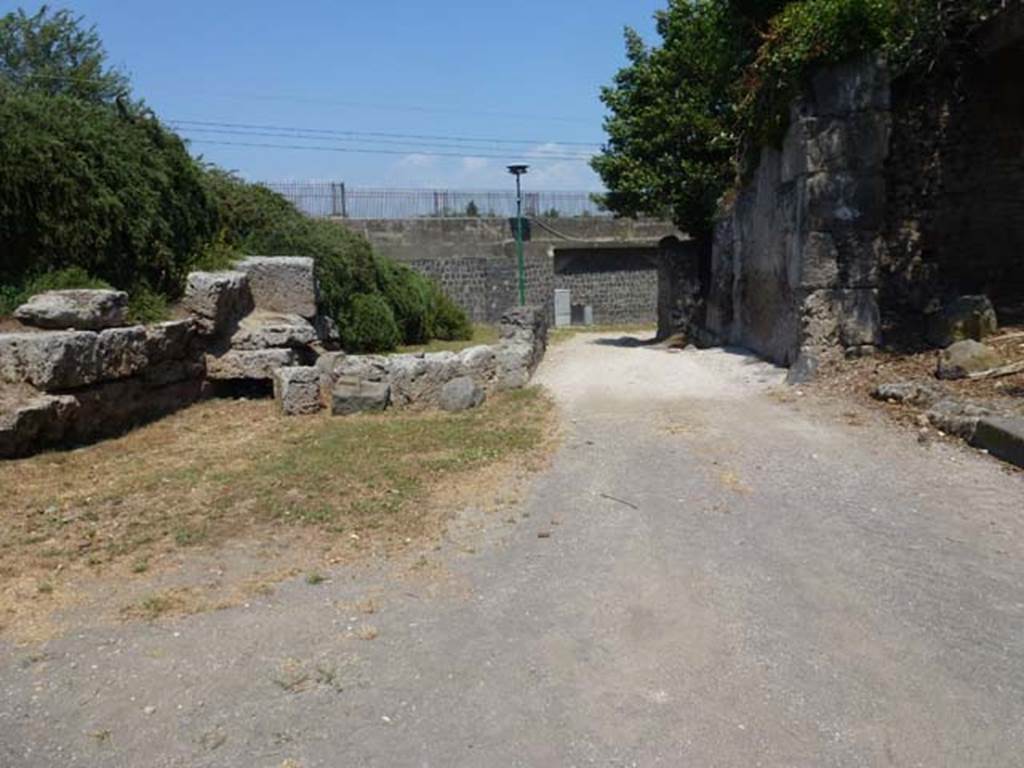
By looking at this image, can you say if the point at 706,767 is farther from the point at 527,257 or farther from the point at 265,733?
the point at 527,257

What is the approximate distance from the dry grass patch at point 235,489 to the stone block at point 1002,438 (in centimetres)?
330

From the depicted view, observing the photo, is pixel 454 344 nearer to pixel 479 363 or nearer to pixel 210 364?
pixel 479 363

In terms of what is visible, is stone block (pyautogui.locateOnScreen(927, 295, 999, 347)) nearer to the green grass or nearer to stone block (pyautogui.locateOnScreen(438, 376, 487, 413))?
stone block (pyautogui.locateOnScreen(438, 376, 487, 413))

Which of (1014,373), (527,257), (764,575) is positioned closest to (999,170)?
(1014,373)

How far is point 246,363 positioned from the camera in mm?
10406

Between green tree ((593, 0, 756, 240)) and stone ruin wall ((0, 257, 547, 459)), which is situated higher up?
green tree ((593, 0, 756, 240))

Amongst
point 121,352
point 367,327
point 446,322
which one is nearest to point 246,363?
point 121,352

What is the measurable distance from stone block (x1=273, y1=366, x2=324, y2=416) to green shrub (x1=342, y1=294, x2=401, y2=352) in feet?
15.9

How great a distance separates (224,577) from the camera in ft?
15.0

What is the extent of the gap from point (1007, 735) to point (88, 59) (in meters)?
31.6

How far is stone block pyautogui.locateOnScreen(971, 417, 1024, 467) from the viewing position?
604 centimetres

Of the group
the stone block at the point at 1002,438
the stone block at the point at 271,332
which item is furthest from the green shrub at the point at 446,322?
the stone block at the point at 1002,438

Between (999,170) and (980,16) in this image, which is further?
(999,170)

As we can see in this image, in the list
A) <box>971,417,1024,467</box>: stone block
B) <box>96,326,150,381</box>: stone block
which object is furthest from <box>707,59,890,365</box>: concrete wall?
<box>96,326,150,381</box>: stone block
